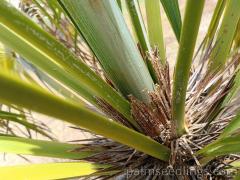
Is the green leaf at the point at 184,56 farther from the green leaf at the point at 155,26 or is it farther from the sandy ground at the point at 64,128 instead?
the sandy ground at the point at 64,128

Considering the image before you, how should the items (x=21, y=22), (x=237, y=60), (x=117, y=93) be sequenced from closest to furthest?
(x=21, y=22) < (x=117, y=93) < (x=237, y=60)

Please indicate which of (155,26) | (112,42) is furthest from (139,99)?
(155,26)

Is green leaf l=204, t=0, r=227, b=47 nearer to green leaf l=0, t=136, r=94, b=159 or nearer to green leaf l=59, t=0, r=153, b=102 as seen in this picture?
green leaf l=59, t=0, r=153, b=102

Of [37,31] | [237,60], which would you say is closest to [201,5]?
[37,31]

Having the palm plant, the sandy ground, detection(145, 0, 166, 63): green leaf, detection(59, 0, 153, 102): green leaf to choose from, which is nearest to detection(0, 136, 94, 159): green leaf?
the palm plant

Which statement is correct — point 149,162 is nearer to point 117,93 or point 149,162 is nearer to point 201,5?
point 117,93

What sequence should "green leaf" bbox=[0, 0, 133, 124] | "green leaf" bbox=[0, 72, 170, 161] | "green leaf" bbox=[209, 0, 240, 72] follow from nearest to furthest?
"green leaf" bbox=[0, 72, 170, 161] → "green leaf" bbox=[0, 0, 133, 124] → "green leaf" bbox=[209, 0, 240, 72]
